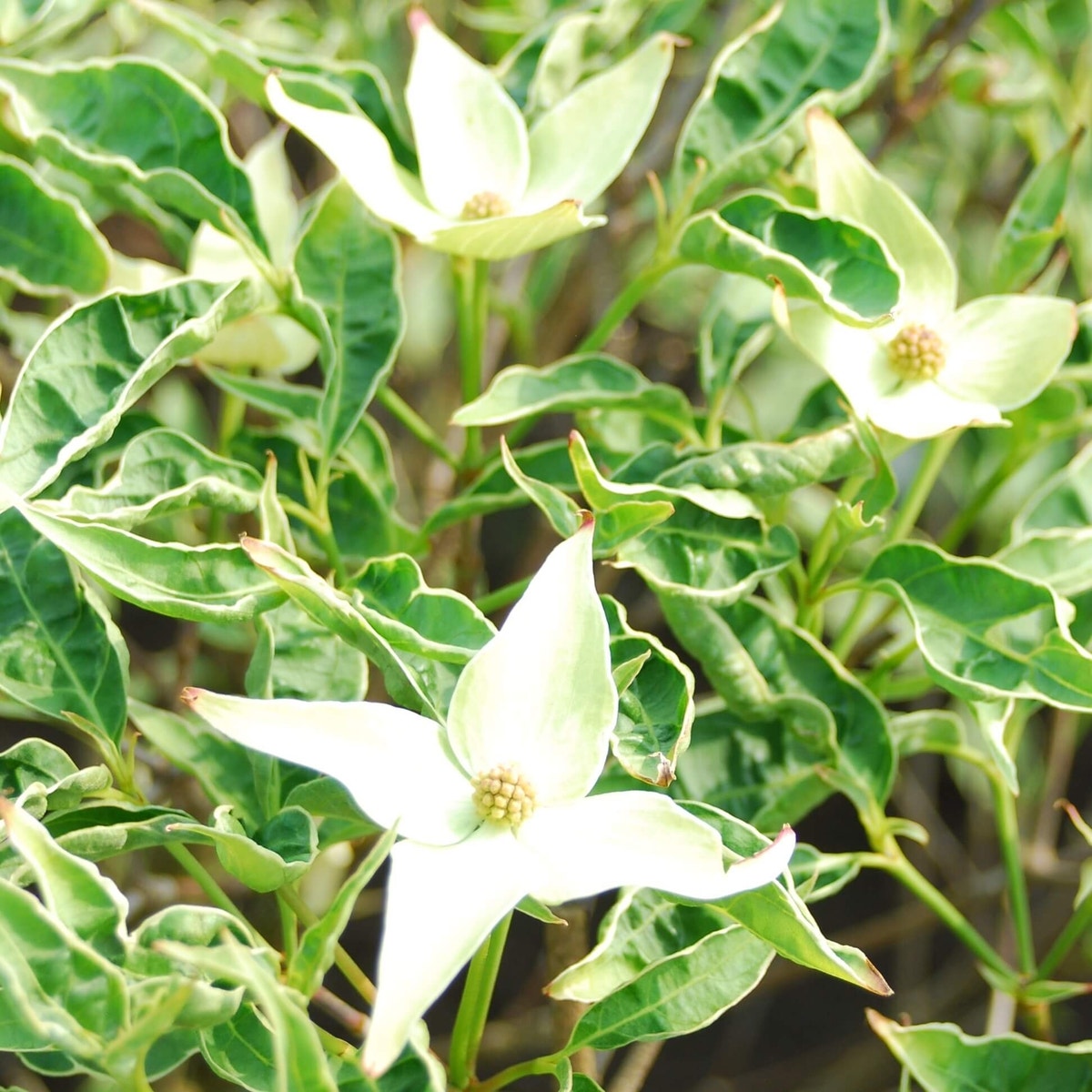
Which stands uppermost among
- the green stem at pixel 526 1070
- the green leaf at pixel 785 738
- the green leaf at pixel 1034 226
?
the green leaf at pixel 1034 226

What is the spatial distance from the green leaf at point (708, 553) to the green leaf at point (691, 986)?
178mm

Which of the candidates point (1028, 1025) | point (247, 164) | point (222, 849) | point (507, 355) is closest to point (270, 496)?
point (222, 849)

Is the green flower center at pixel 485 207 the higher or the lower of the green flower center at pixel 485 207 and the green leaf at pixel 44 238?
the higher

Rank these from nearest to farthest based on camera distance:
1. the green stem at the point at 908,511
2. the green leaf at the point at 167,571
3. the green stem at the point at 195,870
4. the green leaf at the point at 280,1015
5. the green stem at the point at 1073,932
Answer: the green leaf at the point at 280,1015
the green leaf at the point at 167,571
the green stem at the point at 195,870
the green stem at the point at 1073,932
the green stem at the point at 908,511

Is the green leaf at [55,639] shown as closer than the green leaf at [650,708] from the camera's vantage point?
No

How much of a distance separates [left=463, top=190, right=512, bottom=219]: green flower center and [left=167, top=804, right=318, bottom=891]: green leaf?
15.2 inches

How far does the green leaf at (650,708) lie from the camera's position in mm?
581

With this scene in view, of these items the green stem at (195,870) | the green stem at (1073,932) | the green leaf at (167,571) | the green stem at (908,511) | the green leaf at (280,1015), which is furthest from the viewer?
the green stem at (908,511)

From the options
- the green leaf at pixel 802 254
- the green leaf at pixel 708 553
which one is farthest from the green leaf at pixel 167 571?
the green leaf at pixel 802 254

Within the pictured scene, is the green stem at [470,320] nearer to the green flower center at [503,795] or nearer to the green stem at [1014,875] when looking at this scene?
the green flower center at [503,795]

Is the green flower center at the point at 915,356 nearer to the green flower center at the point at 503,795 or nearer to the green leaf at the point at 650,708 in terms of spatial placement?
the green leaf at the point at 650,708

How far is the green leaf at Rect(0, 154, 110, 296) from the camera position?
806 millimetres

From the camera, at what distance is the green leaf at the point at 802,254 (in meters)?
0.70

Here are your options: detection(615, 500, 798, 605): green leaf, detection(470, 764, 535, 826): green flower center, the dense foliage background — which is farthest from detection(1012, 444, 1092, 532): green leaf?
detection(470, 764, 535, 826): green flower center
